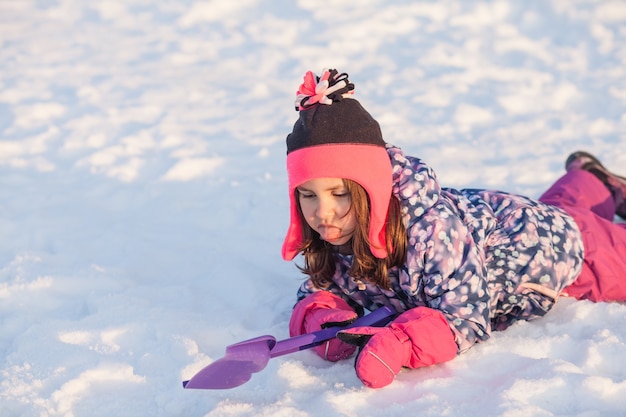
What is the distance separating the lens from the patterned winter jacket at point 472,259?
2031 mm

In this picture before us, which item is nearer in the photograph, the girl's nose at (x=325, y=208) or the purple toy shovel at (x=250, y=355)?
the purple toy shovel at (x=250, y=355)

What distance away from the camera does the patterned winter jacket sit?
6.66 ft

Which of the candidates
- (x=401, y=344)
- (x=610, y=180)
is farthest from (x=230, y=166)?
(x=401, y=344)

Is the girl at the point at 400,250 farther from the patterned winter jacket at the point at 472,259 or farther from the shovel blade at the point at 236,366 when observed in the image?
the shovel blade at the point at 236,366

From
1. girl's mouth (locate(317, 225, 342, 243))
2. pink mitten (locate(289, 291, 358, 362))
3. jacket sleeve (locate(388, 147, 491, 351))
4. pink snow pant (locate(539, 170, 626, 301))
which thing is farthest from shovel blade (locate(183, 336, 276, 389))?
pink snow pant (locate(539, 170, 626, 301))

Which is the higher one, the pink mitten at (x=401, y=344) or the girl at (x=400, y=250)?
the girl at (x=400, y=250)

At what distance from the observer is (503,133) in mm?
4012

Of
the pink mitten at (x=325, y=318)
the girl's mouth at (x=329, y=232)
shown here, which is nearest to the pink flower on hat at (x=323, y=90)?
the girl's mouth at (x=329, y=232)

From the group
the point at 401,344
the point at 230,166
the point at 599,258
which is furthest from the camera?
the point at 230,166

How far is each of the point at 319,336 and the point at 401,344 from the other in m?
0.24

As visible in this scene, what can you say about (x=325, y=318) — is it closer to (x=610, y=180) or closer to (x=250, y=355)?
(x=250, y=355)

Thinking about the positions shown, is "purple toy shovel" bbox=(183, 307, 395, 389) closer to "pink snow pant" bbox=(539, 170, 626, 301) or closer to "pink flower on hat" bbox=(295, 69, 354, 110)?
"pink flower on hat" bbox=(295, 69, 354, 110)

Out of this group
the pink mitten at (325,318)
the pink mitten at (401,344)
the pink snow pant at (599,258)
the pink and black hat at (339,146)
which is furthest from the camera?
the pink snow pant at (599,258)

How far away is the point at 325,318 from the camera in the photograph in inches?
83.2
